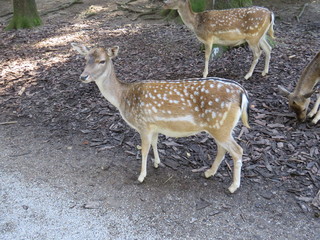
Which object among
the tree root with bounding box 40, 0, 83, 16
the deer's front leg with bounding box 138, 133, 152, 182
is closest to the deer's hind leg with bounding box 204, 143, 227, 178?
the deer's front leg with bounding box 138, 133, 152, 182

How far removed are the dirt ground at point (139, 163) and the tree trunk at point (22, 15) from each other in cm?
419

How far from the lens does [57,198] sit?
4.20 metres

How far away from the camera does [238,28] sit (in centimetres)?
666

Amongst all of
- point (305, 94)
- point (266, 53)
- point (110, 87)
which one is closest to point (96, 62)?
point (110, 87)

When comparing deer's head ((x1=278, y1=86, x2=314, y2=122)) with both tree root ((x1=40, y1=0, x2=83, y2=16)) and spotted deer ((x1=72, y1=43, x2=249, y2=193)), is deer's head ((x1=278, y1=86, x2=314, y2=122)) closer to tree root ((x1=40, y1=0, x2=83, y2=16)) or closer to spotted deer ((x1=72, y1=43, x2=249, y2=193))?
spotted deer ((x1=72, y1=43, x2=249, y2=193))

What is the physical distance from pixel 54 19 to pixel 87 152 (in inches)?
403

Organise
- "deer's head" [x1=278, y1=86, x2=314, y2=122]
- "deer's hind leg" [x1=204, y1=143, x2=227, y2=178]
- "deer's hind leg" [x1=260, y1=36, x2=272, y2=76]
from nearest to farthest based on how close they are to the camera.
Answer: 1. "deer's hind leg" [x1=204, y1=143, x2=227, y2=178]
2. "deer's head" [x1=278, y1=86, x2=314, y2=122]
3. "deer's hind leg" [x1=260, y1=36, x2=272, y2=76]

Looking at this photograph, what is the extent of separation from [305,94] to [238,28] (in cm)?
206

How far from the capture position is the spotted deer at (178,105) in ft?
12.7

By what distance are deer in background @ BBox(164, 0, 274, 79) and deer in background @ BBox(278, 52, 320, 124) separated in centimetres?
119

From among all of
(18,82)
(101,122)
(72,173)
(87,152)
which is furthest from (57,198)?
(18,82)

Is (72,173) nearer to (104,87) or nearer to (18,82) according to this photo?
(104,87)

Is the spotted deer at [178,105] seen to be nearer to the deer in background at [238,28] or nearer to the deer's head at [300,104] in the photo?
the deer's head at [300,104]

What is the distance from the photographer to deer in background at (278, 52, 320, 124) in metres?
5.32
